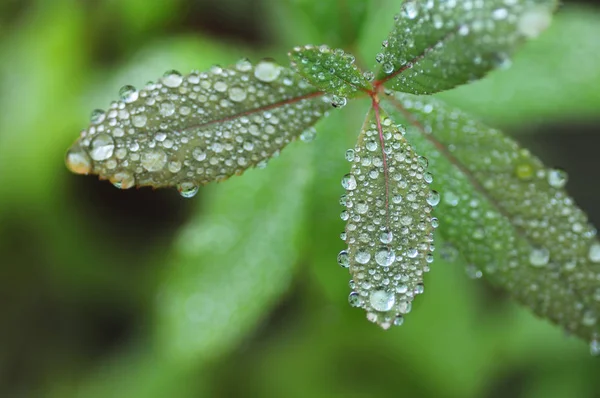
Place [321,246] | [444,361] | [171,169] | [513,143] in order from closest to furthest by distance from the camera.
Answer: [171,169] → [513,143] → [321,246] → [444,361]

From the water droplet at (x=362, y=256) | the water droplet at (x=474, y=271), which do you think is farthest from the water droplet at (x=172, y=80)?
the water droplet at (x=474, y=271)

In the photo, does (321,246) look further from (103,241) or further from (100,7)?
(100,7)

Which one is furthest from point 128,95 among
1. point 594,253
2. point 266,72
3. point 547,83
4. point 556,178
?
point 547,83

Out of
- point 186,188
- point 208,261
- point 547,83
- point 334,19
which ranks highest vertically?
point 547,83

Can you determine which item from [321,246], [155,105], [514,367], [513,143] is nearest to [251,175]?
[321,246]

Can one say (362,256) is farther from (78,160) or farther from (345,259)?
(78,160)

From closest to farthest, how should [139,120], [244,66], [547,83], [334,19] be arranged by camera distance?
[139,120] < [244,66] < [334,19] < [547,83]
